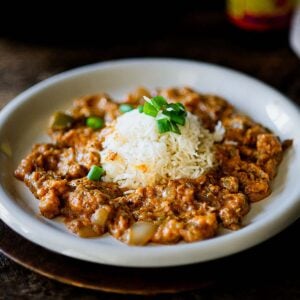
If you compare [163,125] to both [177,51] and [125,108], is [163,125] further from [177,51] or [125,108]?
[177,51]

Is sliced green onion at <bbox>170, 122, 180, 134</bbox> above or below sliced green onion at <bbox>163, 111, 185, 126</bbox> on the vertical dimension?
below

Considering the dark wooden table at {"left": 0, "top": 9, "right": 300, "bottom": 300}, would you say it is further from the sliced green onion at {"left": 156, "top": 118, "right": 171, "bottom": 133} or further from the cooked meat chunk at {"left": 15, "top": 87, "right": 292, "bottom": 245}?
the sliced green onion at {"left": 156, "top": 118, "right": 171, "bottom": 133}

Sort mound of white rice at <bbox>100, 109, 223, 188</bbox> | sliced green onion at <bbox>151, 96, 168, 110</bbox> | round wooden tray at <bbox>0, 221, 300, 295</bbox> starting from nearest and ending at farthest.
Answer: round wooden tray at <bbox>0, 221, 300, 295</bbox> < mound of white rice at <bbox>100, 109, 223, 188</bbox> < sliced green onion at <bbox>151, 96, 168, 110</bbox>

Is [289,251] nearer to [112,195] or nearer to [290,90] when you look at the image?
[112,195]

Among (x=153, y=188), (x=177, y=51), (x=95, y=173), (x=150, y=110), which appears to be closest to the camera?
(x=153, y=188)

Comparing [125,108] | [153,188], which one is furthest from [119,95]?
[153,188]

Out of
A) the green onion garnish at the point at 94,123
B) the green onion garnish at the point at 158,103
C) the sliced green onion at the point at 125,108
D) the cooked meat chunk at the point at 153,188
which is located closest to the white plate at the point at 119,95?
the cooked meat chunk at the point at 153,188

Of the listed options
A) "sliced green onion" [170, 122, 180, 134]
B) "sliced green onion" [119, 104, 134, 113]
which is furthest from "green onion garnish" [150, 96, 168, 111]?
"sliced green onion" [119, 104, 134, 113]
